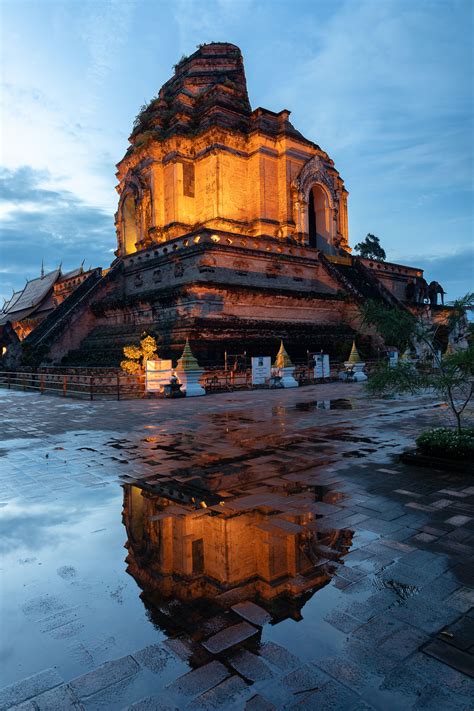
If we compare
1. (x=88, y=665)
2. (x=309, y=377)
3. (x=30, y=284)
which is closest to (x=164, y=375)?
(x=309, y=377)

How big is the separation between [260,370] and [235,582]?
1513cm

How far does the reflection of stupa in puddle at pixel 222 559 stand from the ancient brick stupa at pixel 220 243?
1429 centimetres

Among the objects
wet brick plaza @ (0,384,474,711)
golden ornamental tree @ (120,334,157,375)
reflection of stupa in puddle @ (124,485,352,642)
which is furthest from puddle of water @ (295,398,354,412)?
reflection of stupa in puddle @ (124,485,352,642)

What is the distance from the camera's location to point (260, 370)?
18.4m

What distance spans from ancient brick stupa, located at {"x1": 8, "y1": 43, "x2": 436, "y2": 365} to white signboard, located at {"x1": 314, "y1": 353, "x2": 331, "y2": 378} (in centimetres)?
181

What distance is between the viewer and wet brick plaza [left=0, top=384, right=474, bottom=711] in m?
2.35

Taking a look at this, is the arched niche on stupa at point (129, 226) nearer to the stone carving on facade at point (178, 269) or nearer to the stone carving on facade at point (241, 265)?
the stone carving on facade at point (178, 269)

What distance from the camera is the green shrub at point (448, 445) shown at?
20.3 ft

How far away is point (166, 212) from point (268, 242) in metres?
7.44

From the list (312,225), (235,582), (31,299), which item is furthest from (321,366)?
(31,299)

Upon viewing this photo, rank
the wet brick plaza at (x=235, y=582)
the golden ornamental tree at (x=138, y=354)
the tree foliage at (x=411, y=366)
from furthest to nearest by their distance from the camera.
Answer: the golden ornamental tree at (x=138, y=354) → the tree foliage at (x=411, y=366) → the wet brick plaza at (x=235, y=582)

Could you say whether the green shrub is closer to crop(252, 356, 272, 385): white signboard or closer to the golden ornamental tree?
crop(252, 356, 272, 385): white signboard

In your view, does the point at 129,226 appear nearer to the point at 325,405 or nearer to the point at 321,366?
the point at 321,366

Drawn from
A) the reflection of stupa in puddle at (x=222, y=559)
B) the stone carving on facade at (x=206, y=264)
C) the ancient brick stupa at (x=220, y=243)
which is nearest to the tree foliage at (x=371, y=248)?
the ancient brick stupa at (x=220, y=243)
